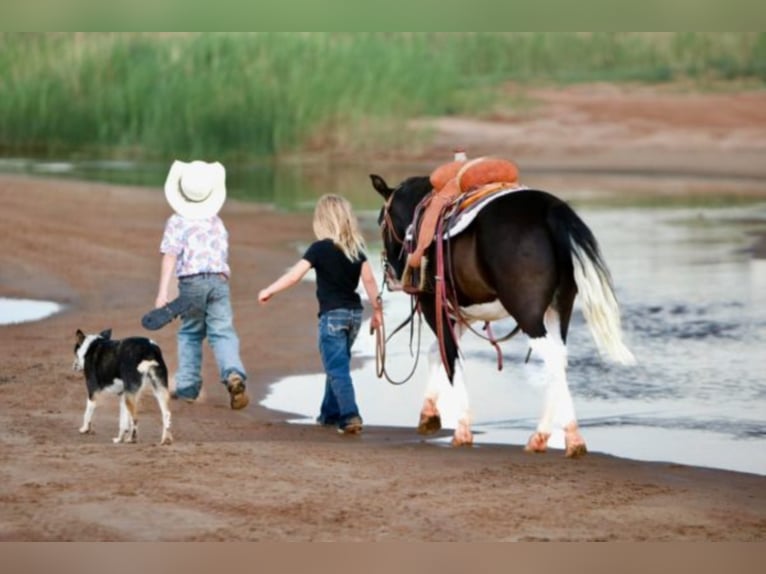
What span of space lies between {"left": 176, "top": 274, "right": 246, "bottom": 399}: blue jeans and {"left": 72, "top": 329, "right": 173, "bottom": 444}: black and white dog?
1.80 ft

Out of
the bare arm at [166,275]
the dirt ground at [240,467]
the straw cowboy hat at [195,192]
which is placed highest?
the straw cowboy hat at [195,192]

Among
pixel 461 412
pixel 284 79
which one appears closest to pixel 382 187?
pixel 461 412

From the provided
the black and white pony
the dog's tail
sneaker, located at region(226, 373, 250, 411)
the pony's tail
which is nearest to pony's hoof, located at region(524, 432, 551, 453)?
the black and white pony

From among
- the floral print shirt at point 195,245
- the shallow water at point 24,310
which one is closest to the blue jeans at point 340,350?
the floral print shirt at point 195,245

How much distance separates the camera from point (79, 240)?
9.43m

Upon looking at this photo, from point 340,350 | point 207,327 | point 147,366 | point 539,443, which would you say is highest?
point 207,327

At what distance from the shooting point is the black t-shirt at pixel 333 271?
7.09m

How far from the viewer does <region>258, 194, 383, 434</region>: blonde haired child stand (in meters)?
7.09

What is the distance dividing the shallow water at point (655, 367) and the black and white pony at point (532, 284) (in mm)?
201

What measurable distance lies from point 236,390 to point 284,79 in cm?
258

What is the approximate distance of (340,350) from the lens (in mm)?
7164

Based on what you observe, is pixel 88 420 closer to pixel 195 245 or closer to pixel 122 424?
pixel 122 424

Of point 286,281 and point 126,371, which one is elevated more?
point 286,281

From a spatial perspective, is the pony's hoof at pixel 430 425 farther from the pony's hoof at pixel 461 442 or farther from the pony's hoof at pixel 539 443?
the pony's hoof at pixel 539 443
